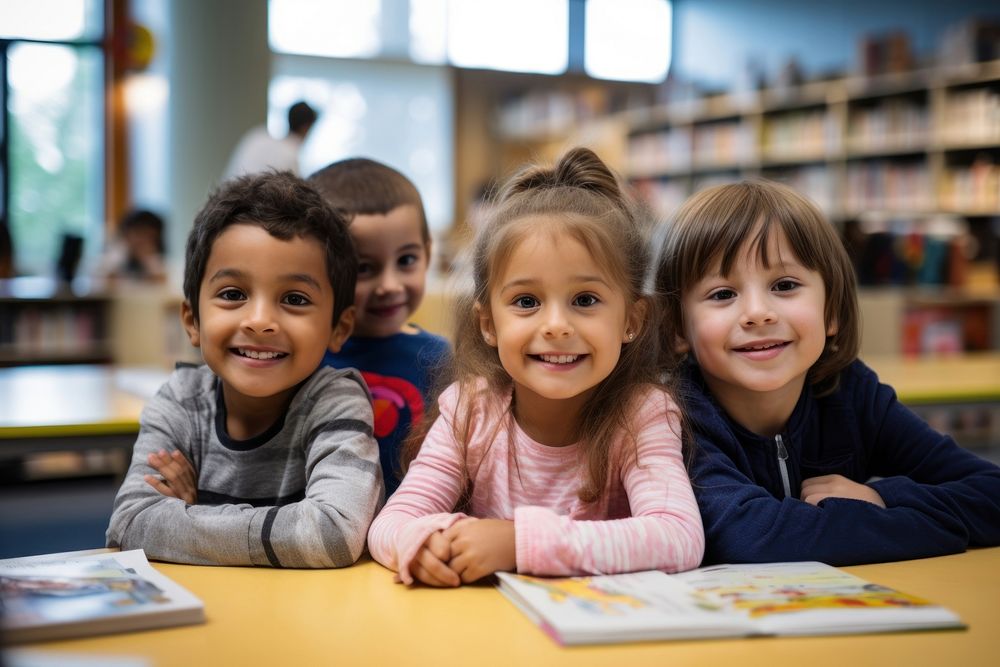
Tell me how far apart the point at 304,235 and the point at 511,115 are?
9.09 meters

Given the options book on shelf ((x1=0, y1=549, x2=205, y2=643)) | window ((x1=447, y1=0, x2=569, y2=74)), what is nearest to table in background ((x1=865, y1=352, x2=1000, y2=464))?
book on shelf ((x1=0, y1=549, x2=205, y2=643))

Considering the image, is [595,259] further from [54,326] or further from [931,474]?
[54,326]

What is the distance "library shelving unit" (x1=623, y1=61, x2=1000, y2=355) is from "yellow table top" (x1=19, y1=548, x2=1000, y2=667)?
11.9ft

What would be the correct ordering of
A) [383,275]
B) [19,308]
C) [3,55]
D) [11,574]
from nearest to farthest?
[11,574] → [383,275] → [3,55] → [19,308]

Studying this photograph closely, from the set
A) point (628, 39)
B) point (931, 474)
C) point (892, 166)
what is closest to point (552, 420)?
point (931, 474)

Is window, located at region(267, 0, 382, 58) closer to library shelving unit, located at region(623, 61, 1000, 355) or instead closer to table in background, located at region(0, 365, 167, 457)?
library shelving unit, located at region(623, 61, 1000, 355)

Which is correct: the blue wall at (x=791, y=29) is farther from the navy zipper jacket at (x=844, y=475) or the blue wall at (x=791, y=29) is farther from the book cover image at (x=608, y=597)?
the book cover image at (x=608, y=597)

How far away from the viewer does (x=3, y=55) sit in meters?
2.22

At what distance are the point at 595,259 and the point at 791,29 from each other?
8606mm

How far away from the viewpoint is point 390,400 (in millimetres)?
1634

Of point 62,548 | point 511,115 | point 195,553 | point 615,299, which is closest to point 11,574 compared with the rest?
point 195,553

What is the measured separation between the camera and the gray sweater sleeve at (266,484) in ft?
3.86

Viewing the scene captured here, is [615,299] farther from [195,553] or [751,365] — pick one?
[195,553]

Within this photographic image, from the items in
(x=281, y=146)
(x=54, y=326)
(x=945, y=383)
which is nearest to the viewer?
(x=945, y=383)
